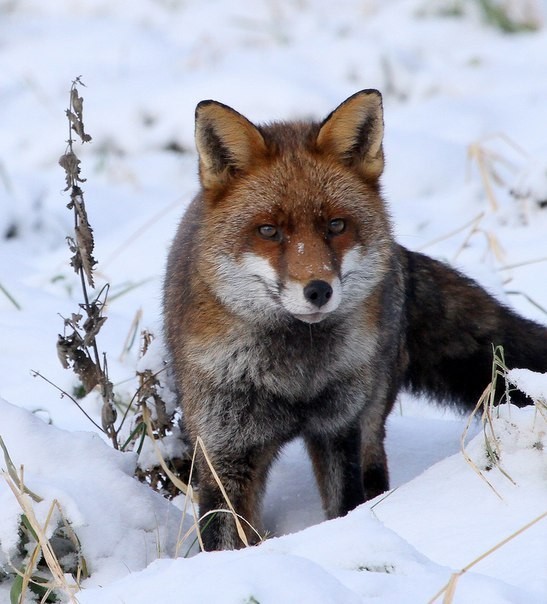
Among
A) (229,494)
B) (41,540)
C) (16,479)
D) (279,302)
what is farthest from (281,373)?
(41,540)

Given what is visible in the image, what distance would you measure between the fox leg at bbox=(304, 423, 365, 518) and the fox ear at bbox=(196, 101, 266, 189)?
1.20 m

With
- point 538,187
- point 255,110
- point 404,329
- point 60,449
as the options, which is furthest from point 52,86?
point 60,449

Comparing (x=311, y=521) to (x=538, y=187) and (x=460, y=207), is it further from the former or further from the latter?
(x=460, y=207)

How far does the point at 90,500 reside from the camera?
3.71m

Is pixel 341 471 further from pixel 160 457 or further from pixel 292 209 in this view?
pixel 292 209

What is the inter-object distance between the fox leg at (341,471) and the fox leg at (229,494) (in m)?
0.30

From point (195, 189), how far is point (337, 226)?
6.07 metres

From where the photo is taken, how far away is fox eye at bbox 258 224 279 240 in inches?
153

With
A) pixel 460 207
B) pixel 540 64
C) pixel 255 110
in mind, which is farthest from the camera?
pixel 540 64

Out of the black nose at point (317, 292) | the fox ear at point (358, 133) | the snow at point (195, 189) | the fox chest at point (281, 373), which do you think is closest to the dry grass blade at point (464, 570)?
the snow at point (195, 189)

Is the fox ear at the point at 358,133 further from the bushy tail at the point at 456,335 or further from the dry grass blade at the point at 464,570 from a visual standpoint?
the dry grass blade at the point at 464,570

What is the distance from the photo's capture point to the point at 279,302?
3.87 meters

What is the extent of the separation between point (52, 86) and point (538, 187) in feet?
24.1

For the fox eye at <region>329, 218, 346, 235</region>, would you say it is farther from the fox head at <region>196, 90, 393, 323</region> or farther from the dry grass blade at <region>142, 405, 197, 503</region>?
the dry grass blade at <region>142, 405, 197, 503</region>
